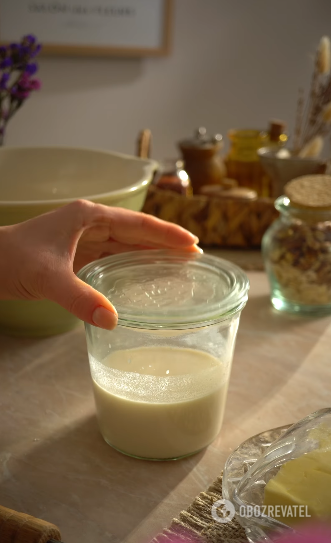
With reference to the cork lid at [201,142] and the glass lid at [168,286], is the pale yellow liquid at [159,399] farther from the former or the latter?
the cork lid at [201,142]

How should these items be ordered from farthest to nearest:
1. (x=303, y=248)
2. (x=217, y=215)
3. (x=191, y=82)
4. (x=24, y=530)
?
(x=191, y=82) < (x=217, y=215) < (x=303, y=248) < (x=24, y=530)

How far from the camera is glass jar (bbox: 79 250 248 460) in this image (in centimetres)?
44

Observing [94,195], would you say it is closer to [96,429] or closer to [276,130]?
[96,429]

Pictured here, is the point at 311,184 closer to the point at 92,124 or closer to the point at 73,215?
the point at 73,215

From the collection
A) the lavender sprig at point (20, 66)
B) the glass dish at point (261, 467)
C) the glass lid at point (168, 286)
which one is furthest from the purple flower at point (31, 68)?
the glass dish at point (261, 467)

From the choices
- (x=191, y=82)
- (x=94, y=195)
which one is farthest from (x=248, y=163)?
(x=191, y=82)

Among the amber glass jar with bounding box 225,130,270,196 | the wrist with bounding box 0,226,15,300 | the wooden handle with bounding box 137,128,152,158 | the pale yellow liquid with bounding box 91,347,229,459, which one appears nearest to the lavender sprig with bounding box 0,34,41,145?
the wooden handle with bounding box 137,128,152,158

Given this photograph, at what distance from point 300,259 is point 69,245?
341 mm

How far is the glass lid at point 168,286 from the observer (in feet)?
1.40

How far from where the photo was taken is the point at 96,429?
50cm

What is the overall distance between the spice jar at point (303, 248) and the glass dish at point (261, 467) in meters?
0.32

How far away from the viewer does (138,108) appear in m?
1.76

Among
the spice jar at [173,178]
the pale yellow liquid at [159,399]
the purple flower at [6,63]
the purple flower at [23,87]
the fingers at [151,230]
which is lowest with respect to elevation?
the pale yellow liquid at [159,399]

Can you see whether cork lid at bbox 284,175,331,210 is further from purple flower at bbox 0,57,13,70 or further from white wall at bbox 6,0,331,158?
white wall at bbox 6,0,331,158
